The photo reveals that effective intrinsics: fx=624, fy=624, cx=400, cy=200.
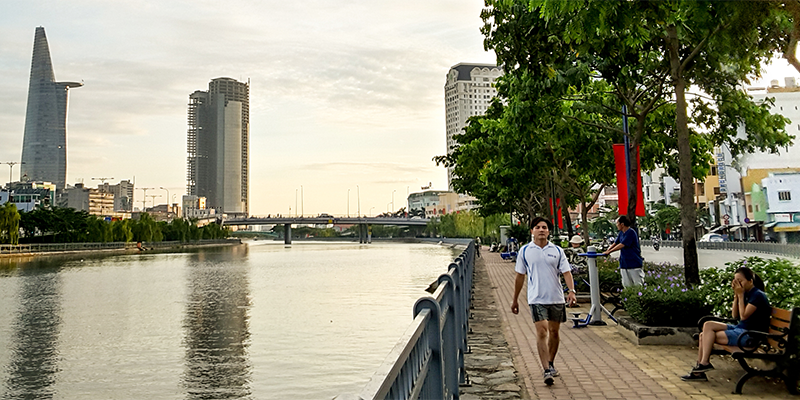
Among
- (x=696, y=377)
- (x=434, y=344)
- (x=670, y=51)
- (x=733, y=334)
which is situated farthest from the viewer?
(x=670, y=51)

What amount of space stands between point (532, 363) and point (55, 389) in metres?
8.11

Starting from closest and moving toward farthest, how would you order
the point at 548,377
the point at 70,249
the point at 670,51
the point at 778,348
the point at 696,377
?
the point at 778,348
the point at 696,377
the point at 548,377
the point at 670,51
the point at 70,249

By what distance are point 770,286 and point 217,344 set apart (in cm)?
1145

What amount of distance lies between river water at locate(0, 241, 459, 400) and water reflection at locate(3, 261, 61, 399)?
29 millimetres

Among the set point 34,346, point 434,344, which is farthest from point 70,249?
point 434,344

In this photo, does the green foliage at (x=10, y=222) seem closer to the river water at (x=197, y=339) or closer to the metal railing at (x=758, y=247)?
the river water at (x=197, y=339)

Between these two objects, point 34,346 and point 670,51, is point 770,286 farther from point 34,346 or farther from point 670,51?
point 34,346

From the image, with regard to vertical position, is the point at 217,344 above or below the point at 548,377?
below

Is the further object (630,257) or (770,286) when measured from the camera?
(630,257)

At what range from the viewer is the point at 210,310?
2114 cm

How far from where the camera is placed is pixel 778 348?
6.15 meters

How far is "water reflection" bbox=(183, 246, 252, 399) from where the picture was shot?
10586 mm

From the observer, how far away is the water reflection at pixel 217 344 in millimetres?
10586

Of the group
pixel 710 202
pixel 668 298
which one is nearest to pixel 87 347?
pixel 668 298
